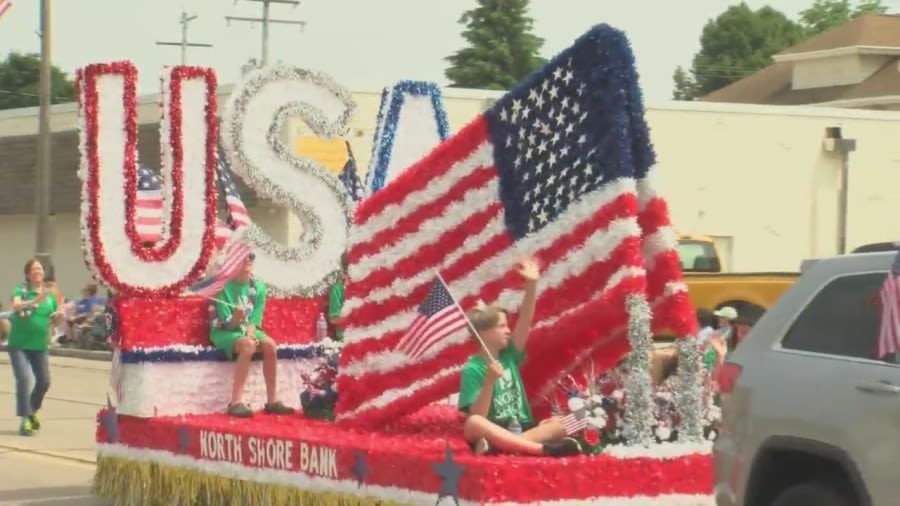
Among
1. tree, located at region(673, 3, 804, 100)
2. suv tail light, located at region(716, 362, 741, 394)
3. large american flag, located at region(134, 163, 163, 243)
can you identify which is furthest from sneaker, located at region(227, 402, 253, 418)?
tree, located at region(673, 3, 804, 100)

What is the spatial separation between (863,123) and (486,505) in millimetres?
29613

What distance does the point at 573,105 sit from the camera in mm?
9445

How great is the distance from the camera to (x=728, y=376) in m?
7.96

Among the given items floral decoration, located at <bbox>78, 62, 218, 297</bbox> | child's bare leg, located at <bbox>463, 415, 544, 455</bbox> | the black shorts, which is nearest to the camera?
child's bare leg, located at <bbox>463, 415, 544, 455</bbox>

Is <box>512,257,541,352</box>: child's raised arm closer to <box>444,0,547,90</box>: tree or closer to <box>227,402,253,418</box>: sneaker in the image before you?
<box>227,402,253,418</box>: sneaker

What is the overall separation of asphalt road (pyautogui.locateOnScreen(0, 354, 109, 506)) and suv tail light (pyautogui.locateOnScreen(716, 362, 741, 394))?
5.44m

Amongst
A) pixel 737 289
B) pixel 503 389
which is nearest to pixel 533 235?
pixel 503 389

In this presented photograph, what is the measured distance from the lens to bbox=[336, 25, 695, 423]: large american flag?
925 centimetres

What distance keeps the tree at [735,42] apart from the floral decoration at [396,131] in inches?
3368

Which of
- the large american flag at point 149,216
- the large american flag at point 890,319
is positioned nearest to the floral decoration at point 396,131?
the large american flag at point 149,216

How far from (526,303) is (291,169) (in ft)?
11.1

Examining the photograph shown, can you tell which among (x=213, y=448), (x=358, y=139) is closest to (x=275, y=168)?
(x=213, y=448)

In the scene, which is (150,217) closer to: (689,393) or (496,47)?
(689,393)

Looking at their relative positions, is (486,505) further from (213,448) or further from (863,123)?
(863,123)
